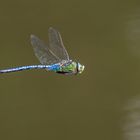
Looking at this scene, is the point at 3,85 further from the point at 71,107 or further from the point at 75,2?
the point at 75,2

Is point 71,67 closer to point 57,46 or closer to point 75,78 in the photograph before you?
point 57,46

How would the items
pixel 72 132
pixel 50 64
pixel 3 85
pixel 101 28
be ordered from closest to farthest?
1. pixel 50 64
2. pixel 72 132
3. pixel 3 85
4. pixel 101 28

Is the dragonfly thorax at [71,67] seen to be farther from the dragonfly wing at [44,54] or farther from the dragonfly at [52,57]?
the dragonfly wing at [44,54]

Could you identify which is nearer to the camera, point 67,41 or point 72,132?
point 72,132

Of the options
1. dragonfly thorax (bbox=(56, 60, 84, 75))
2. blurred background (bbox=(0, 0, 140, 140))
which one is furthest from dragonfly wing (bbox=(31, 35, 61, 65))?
blurred background (bbox=(0, 0, 140, 140))

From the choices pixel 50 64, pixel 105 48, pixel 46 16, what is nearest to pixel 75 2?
pixel 46 16

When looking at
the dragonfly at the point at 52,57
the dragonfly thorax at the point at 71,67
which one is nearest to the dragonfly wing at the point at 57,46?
the dragonfly at the point at 52,57

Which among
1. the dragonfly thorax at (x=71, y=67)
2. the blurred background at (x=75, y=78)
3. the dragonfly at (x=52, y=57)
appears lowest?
the dragonfly thorax at (x=71, y=67)
